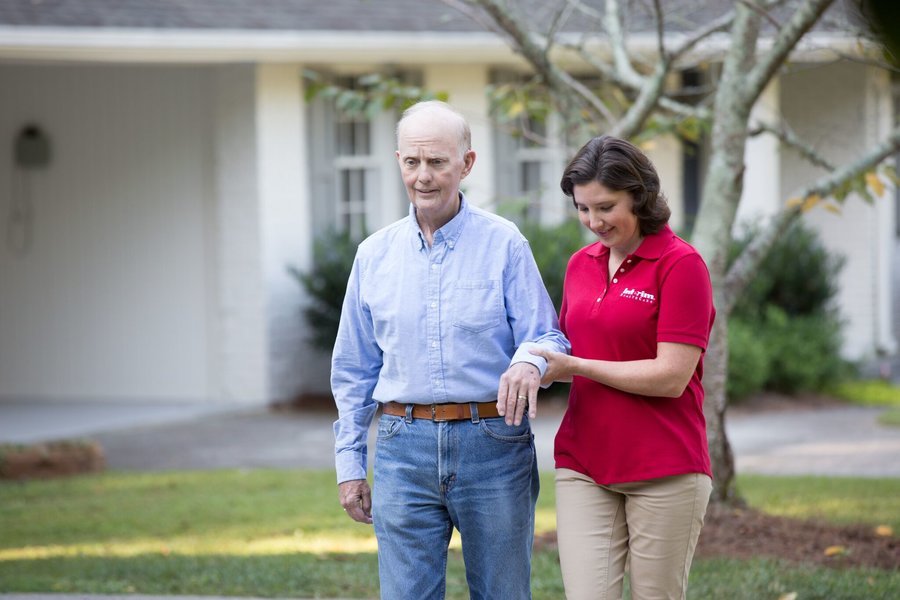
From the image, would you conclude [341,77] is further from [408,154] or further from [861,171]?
[408,154]

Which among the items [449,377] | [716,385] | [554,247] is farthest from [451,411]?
[554,247]

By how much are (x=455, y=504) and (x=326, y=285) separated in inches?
342

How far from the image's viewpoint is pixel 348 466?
3.55 metres

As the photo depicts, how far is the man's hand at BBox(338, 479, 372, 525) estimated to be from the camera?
11.6 ft

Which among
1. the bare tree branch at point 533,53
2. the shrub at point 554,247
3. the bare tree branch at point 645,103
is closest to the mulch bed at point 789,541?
the bare tree branch at point 645,103

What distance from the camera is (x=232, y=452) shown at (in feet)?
32.9

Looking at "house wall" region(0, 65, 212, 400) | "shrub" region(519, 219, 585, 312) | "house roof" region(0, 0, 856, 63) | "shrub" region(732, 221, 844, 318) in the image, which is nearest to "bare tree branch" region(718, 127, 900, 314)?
"house roof" region(0, 0, 856, 63)

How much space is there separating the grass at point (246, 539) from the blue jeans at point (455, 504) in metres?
1.94

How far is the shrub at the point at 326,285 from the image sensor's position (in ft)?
39.0

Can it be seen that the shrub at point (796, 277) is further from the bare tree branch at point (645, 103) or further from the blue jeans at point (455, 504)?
the blue jeans at point (455, 504)

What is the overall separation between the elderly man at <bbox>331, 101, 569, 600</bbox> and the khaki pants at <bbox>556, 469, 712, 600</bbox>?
158 mm

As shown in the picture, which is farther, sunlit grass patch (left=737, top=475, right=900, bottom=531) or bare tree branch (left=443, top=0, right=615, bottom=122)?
sunlit grass patch (left=737, top=475, right=900, bottom=531)

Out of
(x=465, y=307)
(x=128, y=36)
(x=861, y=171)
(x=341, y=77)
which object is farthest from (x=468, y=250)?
(x=341, y=77)

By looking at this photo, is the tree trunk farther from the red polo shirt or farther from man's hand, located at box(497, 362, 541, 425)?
man's hand, located at box(497, 362, 541, 425)
